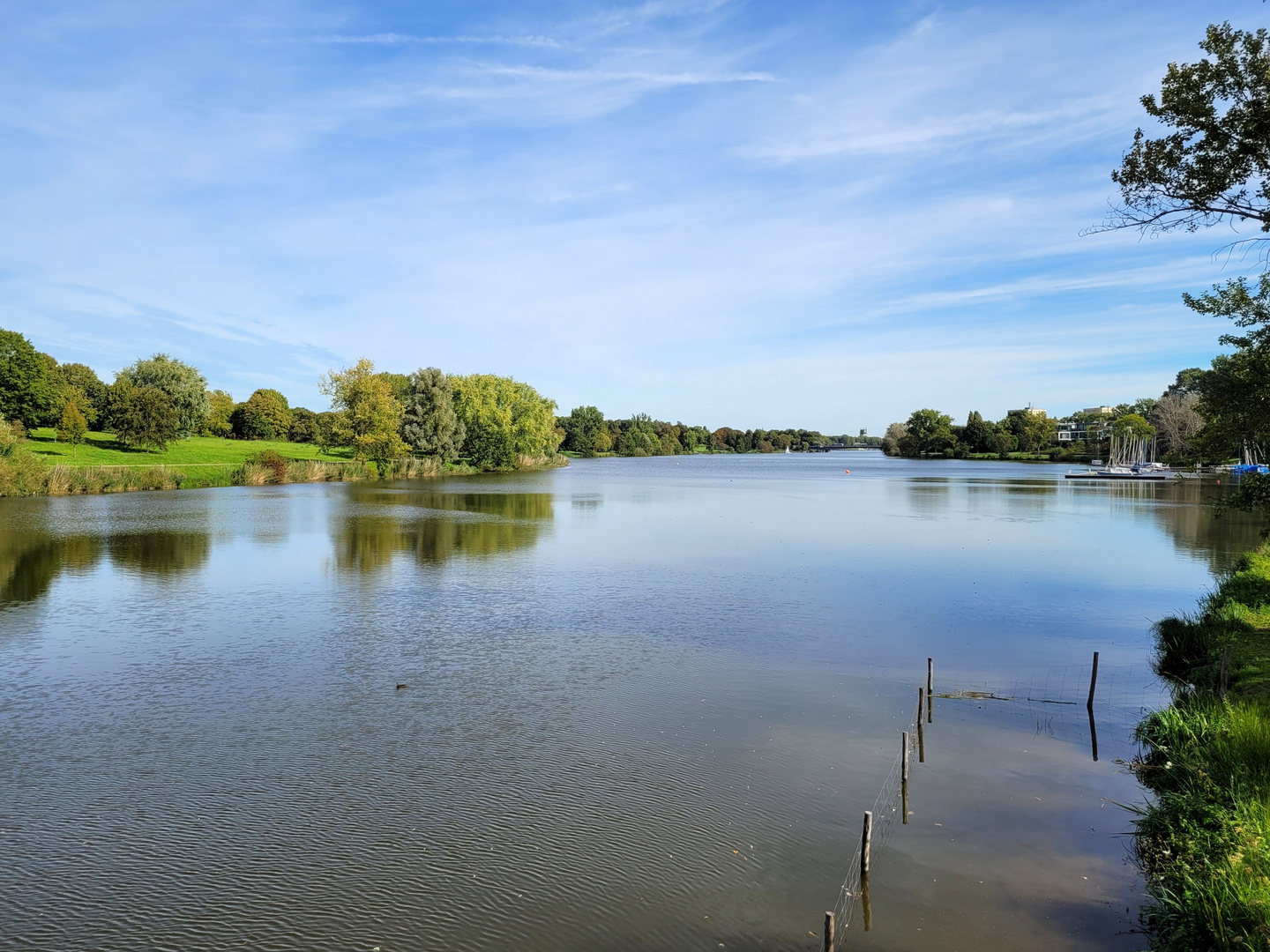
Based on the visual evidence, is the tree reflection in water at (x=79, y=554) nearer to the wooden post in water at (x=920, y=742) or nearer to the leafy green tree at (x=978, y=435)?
the wooden post in water at (x=920, y=742)

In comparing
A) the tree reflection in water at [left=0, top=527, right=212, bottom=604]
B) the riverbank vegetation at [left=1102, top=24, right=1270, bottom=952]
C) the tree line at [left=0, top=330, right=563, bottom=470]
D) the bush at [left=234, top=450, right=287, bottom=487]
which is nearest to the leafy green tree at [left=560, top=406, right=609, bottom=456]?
the tree line at [left=0, top=330, right=563, bottom=470]

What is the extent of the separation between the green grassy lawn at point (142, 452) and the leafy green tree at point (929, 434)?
145 metres

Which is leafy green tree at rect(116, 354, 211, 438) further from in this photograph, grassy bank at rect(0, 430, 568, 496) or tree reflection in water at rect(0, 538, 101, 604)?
tree reflection in water at rect(0, 538, 101, 604)

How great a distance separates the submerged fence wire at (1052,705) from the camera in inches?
351

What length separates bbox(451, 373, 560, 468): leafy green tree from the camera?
8281cm

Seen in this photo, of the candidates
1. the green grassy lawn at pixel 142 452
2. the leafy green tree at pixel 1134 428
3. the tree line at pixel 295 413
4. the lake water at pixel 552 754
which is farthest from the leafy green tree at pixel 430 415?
the leafy green tree at pixel 1134 428

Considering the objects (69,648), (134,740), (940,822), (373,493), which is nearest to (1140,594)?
(940,822)

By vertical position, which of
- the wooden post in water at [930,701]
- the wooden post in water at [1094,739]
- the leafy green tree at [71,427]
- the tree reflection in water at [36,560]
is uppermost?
the leafy green tree at [71,427]

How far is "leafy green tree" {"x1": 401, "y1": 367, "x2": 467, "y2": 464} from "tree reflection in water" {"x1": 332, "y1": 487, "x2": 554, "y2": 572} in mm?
22921

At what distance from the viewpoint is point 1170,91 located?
1200 cm

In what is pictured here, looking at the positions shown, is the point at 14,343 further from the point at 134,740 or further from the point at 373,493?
the point at 134,740

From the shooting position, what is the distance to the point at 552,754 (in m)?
9.81

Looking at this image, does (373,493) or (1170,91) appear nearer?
(1170,91)

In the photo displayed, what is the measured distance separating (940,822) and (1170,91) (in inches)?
445
